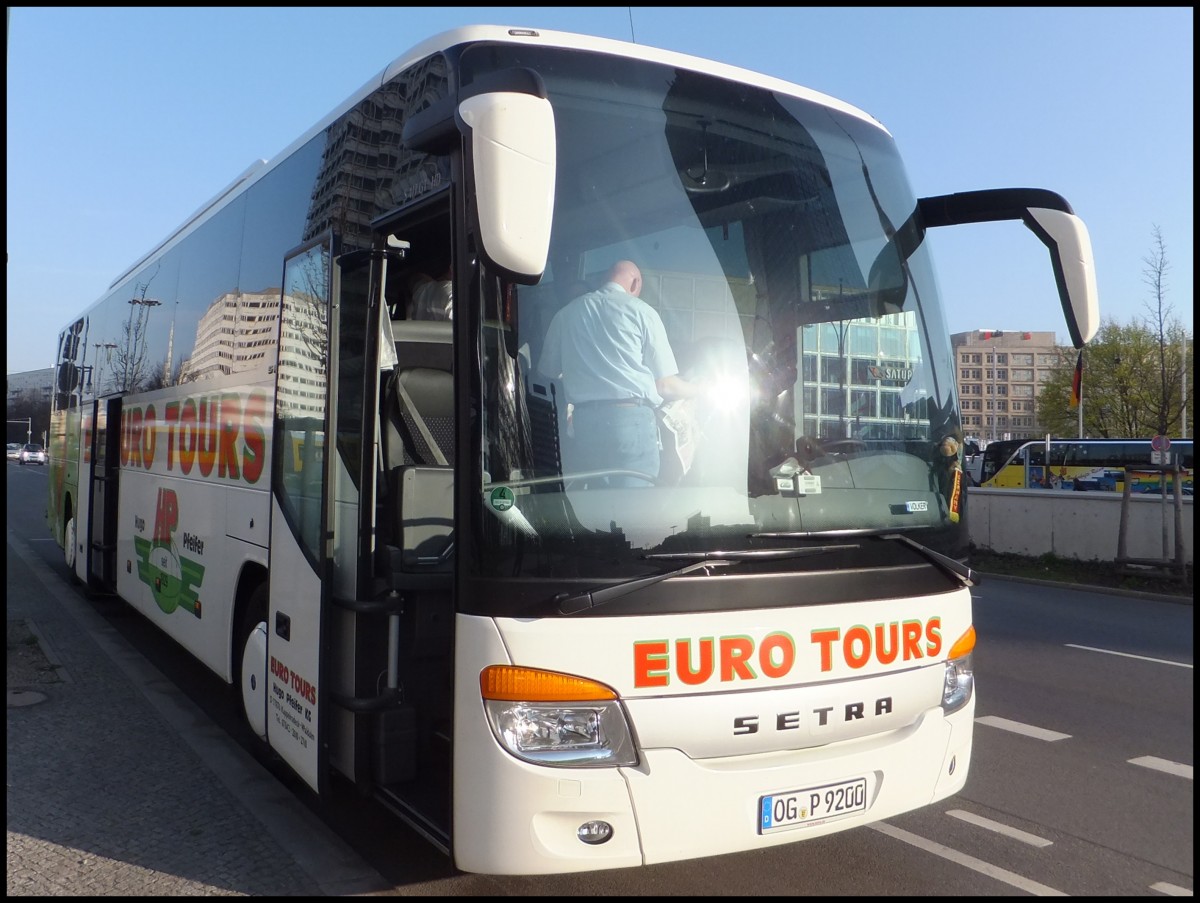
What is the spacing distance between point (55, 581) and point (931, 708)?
12236 mm

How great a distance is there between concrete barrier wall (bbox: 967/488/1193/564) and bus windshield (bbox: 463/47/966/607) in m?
15.3

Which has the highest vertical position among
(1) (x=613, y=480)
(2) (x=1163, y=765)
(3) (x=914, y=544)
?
(1) (x=613, y=480)

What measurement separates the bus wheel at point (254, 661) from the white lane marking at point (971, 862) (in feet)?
9.94

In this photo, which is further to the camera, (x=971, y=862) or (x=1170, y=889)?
(x=971, y=862)

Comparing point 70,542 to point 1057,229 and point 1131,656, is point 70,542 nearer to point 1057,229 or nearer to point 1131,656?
point 1057,229

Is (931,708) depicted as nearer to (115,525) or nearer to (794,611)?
(794,611)

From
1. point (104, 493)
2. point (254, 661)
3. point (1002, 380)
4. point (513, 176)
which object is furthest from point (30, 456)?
point (1002, 380)

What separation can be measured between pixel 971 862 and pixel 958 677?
2.81 feet

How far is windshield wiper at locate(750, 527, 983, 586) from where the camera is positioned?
3.96m

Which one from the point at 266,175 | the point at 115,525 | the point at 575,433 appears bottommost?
the point at 115,525

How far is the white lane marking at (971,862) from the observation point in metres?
4.40

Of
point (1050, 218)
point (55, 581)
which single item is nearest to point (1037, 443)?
point (55, 581)

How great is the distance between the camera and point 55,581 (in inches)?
531

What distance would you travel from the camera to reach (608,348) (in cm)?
390
